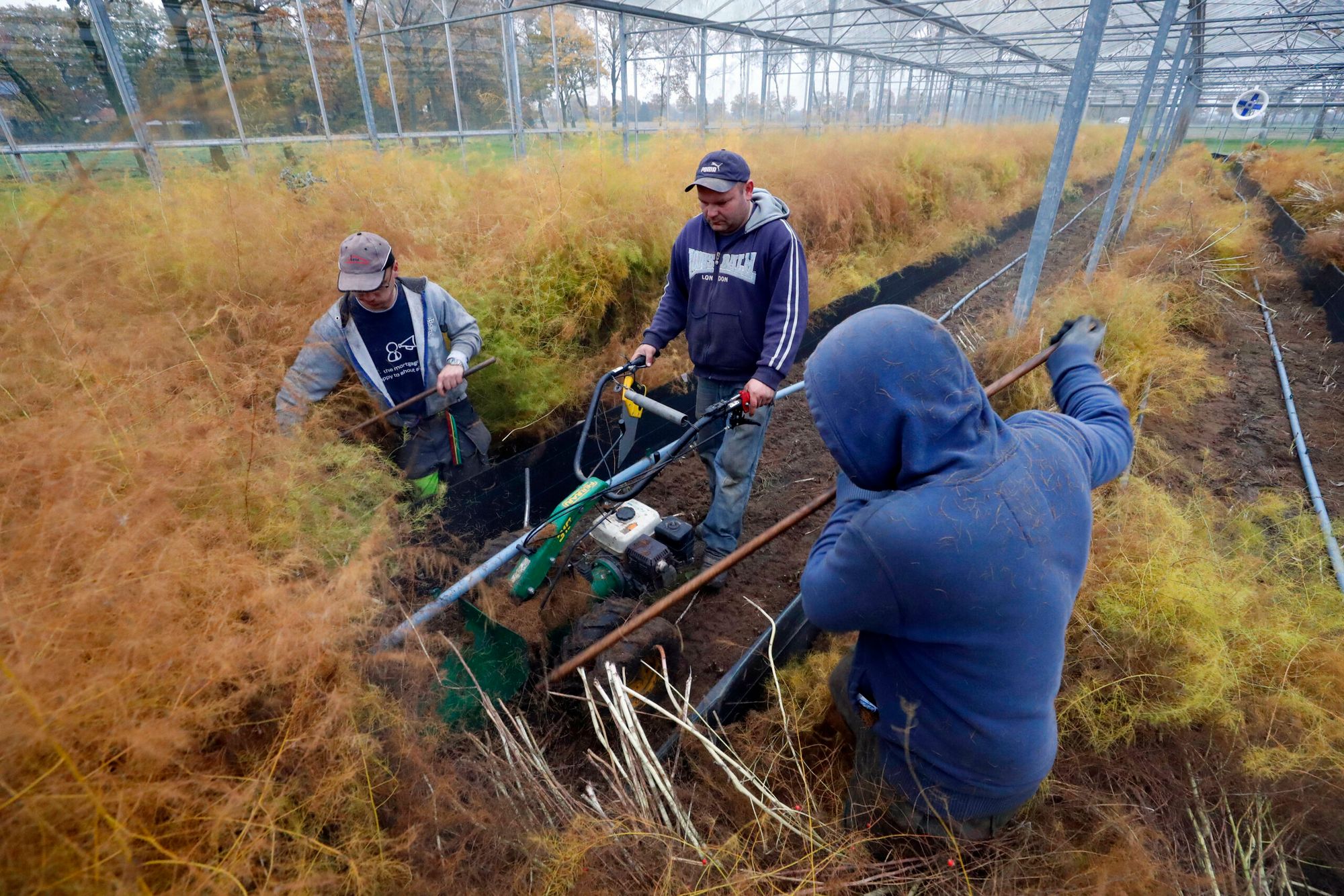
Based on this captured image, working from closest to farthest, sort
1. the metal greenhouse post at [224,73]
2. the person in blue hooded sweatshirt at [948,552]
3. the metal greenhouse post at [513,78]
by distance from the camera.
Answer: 1. the person in blue hooded sweatshirt at [948,552]
2. the metal greenhouse post at [224,73]
3. the metal greenhouse post at [513,78]

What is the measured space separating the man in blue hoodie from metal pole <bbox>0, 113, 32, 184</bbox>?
7002 millimetres

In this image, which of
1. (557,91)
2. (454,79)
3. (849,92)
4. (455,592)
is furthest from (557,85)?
(455,592)

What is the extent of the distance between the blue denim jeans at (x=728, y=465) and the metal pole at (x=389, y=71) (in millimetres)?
8797

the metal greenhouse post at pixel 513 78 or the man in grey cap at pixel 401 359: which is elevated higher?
the metal greenhouse post at pixel 513 78

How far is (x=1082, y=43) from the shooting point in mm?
4938

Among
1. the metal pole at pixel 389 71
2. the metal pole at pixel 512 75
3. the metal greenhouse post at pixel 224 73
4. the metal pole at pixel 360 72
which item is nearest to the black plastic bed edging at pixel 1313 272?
the metal pole at pixel 512 75

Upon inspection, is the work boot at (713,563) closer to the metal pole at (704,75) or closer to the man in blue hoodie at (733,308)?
the man in blue hoodie at (733,308)

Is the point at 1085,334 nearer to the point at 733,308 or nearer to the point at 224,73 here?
the point at 733,308

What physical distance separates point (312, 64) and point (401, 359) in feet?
26.7

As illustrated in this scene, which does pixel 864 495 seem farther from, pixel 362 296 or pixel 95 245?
pixel 95 245

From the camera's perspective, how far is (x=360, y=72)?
9.08 metres

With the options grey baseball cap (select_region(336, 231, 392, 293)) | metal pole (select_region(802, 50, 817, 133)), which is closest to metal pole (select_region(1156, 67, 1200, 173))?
metal pole (select_region(802, 50, 817, 133))

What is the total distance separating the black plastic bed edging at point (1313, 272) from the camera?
7.55 m

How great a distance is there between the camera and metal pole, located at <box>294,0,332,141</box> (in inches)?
323
